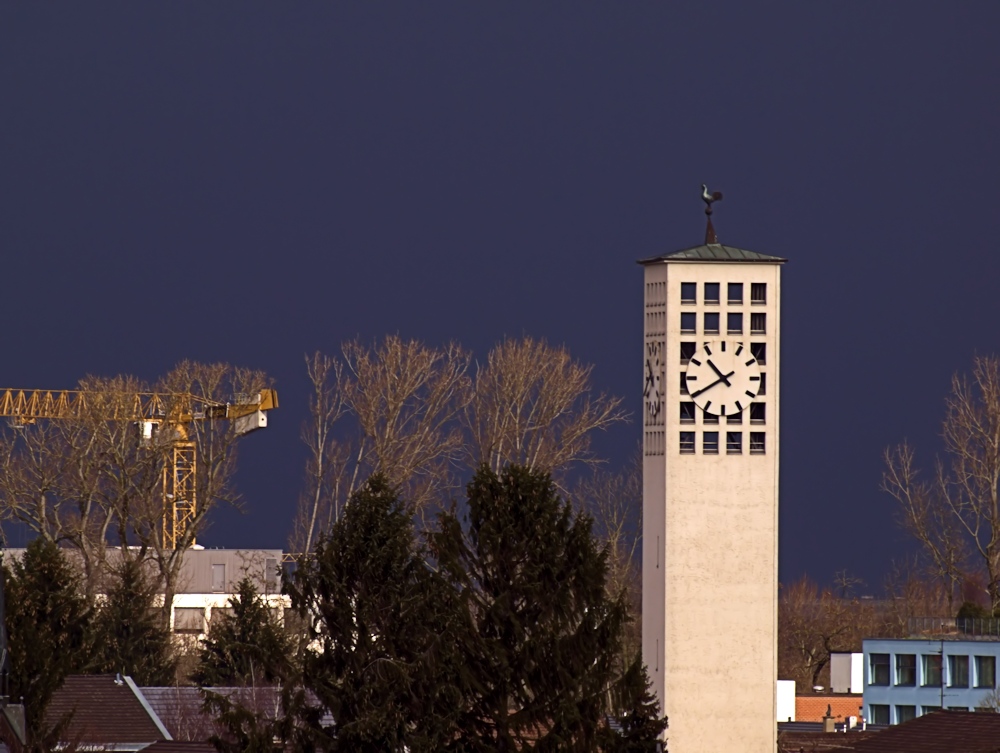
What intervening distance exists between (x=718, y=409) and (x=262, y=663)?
1980 cm

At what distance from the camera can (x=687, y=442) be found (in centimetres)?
4497

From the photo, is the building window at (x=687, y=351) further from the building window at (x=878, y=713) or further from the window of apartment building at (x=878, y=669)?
the window of apartment building at (x=878, y=669)

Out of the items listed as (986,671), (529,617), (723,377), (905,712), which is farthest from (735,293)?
(905,712)

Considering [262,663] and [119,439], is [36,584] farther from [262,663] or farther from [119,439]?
[119,439]

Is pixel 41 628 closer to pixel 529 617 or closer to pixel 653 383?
pixel 529 617

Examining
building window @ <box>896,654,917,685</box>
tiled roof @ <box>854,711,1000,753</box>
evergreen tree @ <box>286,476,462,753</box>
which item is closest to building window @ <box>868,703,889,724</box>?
building window @ <box>896,654,917,685</box>

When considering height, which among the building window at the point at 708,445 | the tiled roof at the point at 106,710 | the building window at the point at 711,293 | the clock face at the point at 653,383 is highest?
the building window at the point at 711,293

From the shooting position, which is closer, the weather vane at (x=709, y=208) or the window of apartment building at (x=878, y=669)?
the weather vane at (x=709, y=208)

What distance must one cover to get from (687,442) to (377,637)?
1981cm

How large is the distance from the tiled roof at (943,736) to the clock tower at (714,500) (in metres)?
5.14

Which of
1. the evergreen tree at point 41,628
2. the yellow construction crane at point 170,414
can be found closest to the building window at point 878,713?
the yellow construction crane at point 170,414

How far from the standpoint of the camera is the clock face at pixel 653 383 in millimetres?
45406

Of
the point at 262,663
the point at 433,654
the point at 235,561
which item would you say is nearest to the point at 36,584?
the point at 262,663

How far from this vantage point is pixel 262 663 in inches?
1061
